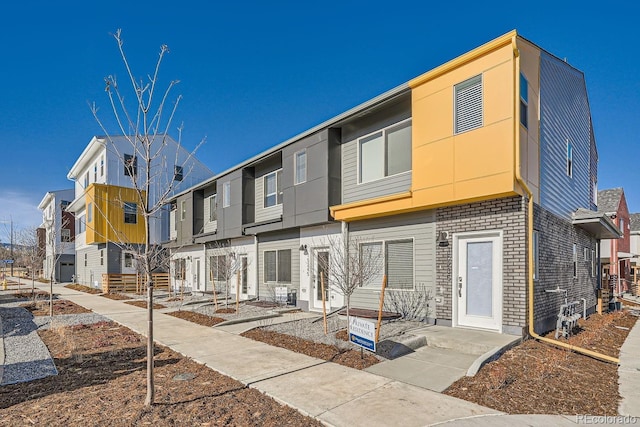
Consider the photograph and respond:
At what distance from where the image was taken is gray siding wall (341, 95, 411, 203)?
9945mm

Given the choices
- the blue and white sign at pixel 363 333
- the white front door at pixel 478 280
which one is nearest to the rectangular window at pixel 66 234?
the blue and white sign at pixel 363 333

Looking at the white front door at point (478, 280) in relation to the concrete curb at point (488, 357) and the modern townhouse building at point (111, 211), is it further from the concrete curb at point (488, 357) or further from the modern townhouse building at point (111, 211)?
the modern townhouse building at point (111, 211)

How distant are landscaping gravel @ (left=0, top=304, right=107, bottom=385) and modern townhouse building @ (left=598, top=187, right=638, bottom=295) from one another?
25964mm

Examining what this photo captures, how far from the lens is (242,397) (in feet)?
16.2

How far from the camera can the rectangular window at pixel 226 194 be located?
17.0 meters

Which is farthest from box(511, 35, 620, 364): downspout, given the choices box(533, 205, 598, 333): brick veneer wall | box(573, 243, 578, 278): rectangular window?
box(573, 243, 578, 278): rectangular window

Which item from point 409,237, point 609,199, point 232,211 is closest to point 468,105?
point 409,237

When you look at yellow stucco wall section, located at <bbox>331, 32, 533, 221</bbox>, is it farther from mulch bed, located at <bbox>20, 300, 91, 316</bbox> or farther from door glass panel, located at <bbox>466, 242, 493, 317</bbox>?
mulch bed, located at <bbox>20, 300, 91, 316</bbox>

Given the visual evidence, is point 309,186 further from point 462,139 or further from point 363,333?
point 363,333

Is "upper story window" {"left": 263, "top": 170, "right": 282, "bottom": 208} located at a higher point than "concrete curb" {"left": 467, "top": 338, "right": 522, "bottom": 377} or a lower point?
higher

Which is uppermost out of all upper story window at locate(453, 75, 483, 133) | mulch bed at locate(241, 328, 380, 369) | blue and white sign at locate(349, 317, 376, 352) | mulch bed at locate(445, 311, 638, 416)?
upper story window at locate(453, 75, 483, 133)

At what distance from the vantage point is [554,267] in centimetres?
927

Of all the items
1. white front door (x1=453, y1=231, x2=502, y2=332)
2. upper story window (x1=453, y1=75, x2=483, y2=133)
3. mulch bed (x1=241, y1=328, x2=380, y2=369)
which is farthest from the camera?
upper story window (x1=453, y1=75, x2=483, y2=133)

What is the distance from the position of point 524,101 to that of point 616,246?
2251 cm
